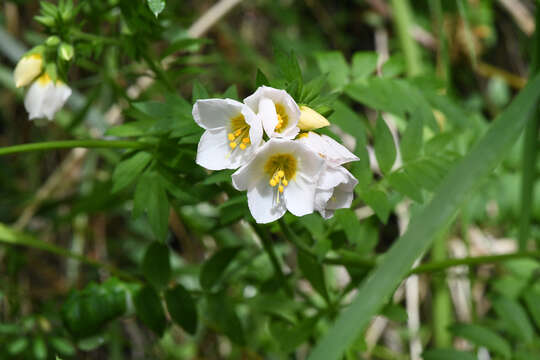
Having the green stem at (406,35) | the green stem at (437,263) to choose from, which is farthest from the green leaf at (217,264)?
the green stem at (406,35)

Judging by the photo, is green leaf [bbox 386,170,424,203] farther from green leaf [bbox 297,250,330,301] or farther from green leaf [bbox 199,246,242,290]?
green leaf [bbox 199,246,242,290]

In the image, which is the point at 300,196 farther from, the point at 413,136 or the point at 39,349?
the point at 39,349

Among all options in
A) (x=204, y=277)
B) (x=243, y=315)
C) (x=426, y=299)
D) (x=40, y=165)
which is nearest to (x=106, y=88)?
(x=40, y=165)

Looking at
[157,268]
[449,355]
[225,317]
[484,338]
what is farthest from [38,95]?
[484,338]

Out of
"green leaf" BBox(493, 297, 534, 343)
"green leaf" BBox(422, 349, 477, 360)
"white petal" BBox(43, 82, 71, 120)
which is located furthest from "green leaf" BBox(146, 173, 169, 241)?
"green leaf" BBox(493, 297, 534, 343)

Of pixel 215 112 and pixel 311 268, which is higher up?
pixel 215 112

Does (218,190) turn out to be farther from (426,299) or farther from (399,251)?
(426,299)
